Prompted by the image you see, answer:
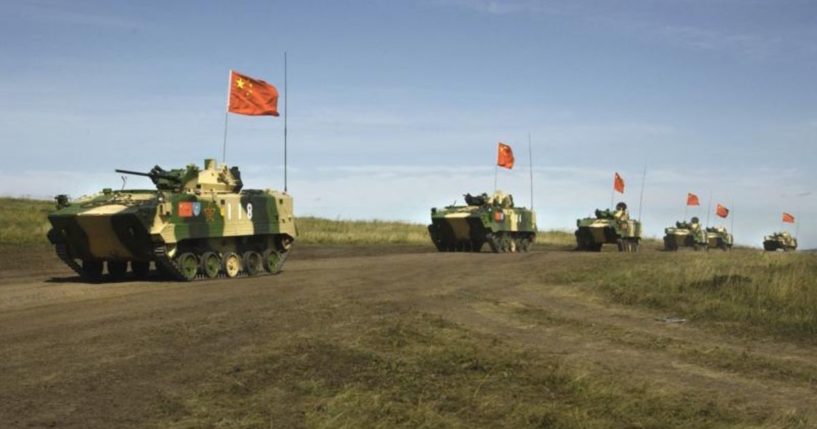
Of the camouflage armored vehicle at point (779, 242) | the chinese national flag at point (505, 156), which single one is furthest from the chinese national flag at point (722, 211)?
the chinese national flag at point (505, 156)

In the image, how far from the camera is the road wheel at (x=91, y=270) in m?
22.1

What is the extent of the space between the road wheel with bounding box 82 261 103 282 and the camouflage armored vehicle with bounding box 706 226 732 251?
51075 millimetres

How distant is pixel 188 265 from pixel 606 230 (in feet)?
97.4

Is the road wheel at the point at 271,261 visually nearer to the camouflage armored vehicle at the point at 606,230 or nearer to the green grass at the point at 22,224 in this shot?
the green grass at the point at 22,224

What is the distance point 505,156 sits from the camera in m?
46.2

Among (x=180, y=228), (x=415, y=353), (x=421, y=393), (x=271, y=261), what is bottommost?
(x=421, y=393)

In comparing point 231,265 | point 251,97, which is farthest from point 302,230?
point 231,265

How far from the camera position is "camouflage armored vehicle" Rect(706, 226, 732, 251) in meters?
64.6

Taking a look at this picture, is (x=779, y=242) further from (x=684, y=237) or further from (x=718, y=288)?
(x=718, y=288)

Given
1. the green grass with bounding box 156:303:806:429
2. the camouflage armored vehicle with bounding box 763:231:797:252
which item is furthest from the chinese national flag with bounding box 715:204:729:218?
the green grass with bounding box 156:303:806:429

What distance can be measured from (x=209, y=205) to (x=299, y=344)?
11798 mm

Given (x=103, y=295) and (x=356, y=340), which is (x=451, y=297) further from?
(x=103, y=295)

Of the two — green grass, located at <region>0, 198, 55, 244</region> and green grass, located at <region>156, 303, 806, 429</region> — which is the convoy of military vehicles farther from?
green grass, located at <region>0, 198, 55, 244</region>

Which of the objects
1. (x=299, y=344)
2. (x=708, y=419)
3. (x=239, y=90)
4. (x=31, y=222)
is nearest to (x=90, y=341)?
(x=299, y=344)
